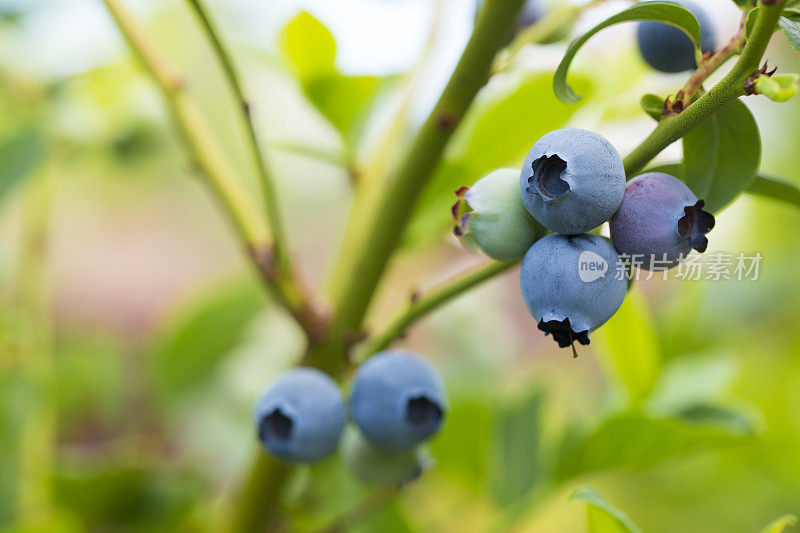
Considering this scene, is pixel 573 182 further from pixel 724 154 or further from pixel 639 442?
pixel 639 442

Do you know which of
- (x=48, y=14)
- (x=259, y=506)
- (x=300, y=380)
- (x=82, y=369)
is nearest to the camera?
(x=300, y=380)

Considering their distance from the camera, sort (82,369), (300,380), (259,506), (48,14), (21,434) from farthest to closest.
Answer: (82,369) → (48,14) → (21,434) → (259,506) → (300,380)

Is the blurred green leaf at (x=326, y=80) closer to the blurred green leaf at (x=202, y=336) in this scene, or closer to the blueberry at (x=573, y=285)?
the blueberry at (x=573, y=285)

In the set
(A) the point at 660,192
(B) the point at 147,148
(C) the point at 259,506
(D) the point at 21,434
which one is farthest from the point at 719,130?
(B) the point at 147,148

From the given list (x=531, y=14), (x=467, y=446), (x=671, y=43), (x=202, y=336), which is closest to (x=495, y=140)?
(x=531, y=14)

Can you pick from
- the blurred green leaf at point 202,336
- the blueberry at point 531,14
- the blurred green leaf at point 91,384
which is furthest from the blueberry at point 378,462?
the blurred green leaf at point 91,384

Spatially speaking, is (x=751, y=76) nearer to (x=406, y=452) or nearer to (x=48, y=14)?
(x=406, y=452)
